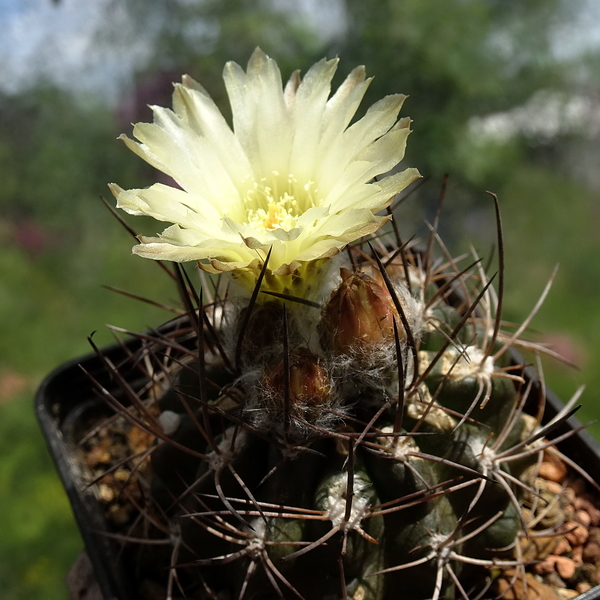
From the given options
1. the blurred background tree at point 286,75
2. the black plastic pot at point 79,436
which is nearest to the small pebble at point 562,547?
the black plastic pot at point 79,436

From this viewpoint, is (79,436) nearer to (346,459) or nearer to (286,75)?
(346,459)

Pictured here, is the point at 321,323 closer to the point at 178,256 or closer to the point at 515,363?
the point at 178,256

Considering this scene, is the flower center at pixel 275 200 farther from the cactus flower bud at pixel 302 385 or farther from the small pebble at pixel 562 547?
the small pebble at pixel 562 547

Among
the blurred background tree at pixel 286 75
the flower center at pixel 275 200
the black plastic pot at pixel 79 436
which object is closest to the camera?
the flower center at pixel 275 200

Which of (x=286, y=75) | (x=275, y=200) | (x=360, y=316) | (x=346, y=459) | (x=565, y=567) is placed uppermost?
(x=286, y=75)

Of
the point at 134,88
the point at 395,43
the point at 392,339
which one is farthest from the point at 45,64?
the point at 392,339

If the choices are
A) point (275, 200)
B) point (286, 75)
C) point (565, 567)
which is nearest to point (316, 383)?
point (275, 200)
